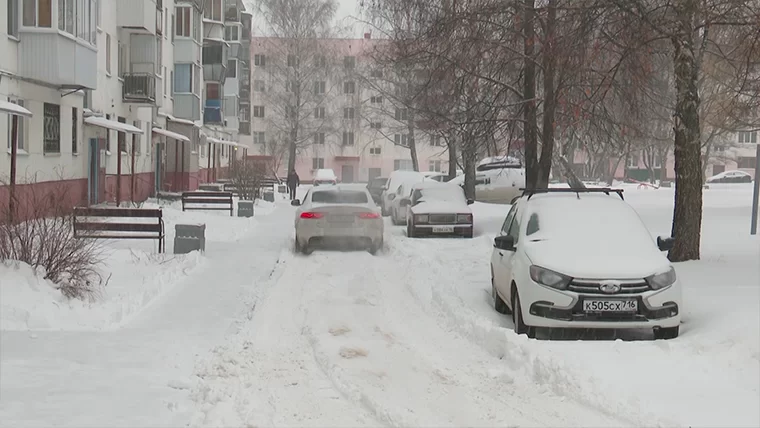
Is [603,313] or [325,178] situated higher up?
[325,178]

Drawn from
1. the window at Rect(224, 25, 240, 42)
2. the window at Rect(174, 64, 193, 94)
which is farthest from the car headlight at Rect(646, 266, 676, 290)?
the window at Rect(224, 25, 240, 42)

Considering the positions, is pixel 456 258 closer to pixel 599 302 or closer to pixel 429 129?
pixel 429 129

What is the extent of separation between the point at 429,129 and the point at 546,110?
5.36 metres

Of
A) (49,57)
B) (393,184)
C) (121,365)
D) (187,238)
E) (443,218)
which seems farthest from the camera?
(393,184)

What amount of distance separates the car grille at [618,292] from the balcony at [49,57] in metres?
16.5

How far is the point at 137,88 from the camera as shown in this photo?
32.8 metres

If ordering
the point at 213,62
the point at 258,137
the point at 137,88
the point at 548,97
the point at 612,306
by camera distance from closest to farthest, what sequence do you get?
the point at 612,306 → the point at 548,97 → the point at 137,88 → the point at 213,62 → the point at 258,137

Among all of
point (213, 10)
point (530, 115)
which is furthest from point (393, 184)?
point (213, 10)

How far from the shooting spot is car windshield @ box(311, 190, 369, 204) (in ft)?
58.6

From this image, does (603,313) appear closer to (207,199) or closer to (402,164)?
(207,199)

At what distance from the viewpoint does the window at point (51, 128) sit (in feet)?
77.6

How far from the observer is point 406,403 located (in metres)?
6.66

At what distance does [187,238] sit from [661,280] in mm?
9614

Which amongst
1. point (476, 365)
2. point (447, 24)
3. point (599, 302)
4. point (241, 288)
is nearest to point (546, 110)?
point (447, 24)
